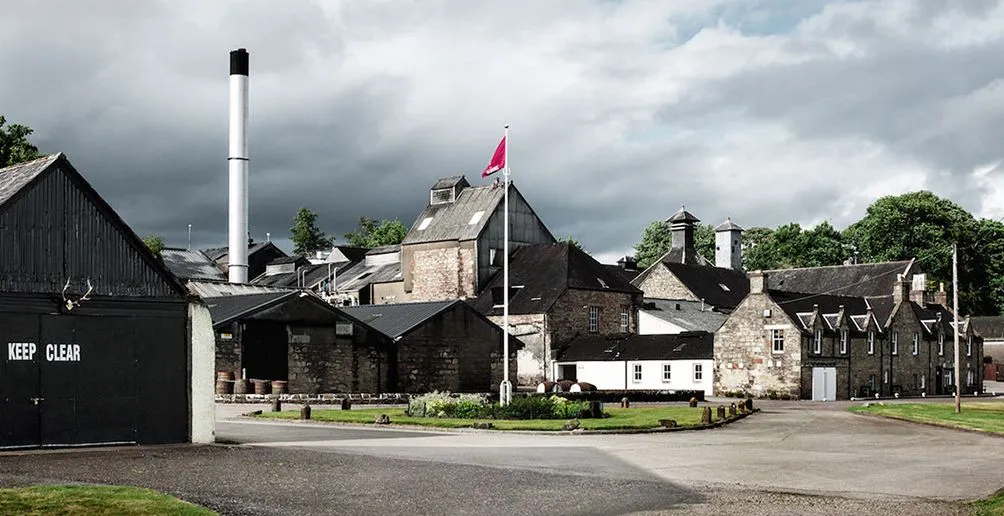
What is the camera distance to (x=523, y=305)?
78500 millimetres

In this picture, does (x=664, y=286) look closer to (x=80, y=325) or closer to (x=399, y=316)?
(x=399, y=316)

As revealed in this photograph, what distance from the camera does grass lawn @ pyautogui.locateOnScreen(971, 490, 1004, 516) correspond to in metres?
15.8

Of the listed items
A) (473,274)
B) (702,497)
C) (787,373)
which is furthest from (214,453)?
(473,274)

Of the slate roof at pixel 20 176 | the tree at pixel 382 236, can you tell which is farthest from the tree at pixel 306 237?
the slate roof at pixel 20 176

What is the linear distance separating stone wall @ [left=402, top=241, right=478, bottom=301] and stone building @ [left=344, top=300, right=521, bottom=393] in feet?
66.5

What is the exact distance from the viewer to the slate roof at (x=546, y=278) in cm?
7844

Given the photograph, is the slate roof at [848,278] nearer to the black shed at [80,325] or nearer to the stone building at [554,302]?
the stone building at [554,302]

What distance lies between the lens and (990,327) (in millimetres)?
107562

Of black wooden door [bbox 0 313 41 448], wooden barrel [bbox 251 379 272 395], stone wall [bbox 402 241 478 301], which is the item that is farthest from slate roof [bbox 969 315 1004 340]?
black wooden door [bbox 0 313 41 448]

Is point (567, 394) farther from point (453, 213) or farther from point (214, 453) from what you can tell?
point (453, 213)

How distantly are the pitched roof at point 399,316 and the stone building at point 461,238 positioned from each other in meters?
19.5

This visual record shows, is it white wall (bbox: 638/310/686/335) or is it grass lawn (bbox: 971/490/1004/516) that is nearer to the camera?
grass lawn (bbox: 971/490/1004/516)

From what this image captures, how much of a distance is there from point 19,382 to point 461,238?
6238cm

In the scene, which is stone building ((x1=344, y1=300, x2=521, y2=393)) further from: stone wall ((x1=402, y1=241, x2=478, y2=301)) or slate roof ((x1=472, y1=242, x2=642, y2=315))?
stone wall ((x1=402, y1=241, x2=478, y2=301))
